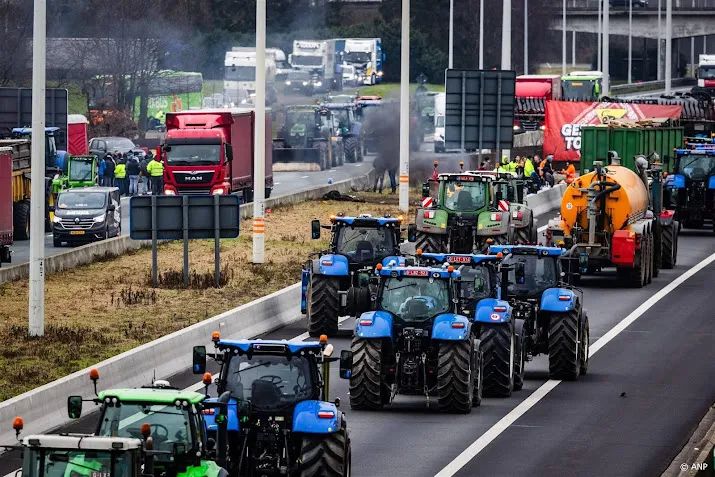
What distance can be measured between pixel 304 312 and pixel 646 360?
6.99 metres

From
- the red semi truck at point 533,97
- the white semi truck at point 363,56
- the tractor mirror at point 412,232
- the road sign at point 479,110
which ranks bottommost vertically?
the tractor mirror at point 412,232

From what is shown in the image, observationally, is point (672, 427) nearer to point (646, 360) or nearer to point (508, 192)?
point (646, 360)

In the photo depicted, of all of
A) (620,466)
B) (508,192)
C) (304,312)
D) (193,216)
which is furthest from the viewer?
(508,192)

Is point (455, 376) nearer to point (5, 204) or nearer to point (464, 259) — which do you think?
point (464, 259)

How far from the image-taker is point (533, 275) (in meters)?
28.4

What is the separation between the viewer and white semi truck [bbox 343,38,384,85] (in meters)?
117

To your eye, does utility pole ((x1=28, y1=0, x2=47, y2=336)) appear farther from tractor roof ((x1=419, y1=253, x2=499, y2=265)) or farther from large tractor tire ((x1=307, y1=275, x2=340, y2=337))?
tractor roof ((x1=419, y1=253, x2=499, y2=265))

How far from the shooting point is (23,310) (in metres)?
34.0

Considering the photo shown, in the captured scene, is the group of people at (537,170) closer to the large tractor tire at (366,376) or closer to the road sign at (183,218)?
the road sign at (183,218)

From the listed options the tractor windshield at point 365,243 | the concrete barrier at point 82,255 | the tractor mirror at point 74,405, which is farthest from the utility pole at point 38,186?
the tractor mirror at point 74,405

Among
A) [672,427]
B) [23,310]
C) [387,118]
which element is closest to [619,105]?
[387,118]

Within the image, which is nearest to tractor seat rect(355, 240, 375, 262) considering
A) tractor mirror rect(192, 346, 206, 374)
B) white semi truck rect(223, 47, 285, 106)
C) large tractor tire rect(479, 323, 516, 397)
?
large tractor tire rect(479, 323, 516, 397)

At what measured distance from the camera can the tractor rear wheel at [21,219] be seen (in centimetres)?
4994

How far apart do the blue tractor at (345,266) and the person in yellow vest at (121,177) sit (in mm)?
30425
